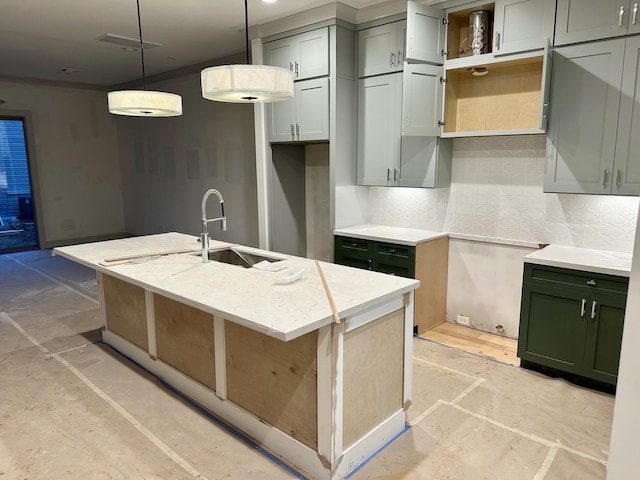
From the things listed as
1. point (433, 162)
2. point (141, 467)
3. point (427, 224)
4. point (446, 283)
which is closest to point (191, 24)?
point (433, 162)

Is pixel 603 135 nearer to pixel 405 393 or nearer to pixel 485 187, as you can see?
pixel 485 187

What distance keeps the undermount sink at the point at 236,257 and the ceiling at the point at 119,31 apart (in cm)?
215

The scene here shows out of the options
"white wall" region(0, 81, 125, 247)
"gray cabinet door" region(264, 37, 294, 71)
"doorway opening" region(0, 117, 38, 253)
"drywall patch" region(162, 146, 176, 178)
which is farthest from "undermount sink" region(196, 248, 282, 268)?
"doorway opening" region(0, 117, 38, 253)

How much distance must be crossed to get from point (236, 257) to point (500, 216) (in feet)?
7.32

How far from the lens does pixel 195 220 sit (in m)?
6.72

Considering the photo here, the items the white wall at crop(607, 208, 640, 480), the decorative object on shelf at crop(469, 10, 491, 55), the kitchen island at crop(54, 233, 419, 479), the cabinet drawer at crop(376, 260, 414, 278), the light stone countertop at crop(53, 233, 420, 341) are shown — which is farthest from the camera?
the cabinet drawer at crop(376, 260, 414, 278)

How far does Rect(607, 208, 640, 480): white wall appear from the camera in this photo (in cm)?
94

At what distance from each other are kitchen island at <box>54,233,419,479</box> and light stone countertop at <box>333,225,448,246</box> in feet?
3.60

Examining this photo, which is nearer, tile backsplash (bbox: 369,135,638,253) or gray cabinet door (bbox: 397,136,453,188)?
tile backsplash (bbox: 369,135,638,253)

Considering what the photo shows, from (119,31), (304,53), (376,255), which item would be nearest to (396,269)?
(376,255)

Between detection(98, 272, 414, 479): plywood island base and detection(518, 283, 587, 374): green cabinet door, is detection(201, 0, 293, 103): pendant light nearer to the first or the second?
detection(98, 272, 414, 479): plywood island base

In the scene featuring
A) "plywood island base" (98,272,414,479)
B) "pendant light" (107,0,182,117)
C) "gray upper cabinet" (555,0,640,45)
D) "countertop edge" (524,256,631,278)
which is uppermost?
"gray upper cabinet" (555,0,640,45)

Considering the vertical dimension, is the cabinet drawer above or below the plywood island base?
above

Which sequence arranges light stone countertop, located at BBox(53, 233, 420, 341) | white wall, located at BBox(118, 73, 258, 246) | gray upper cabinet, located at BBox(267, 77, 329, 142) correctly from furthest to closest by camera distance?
white wall, located at BBox(118, 73, 258, 246)
gray upper cabinet, located at BBox(267, 77, 329, 142)
light stone countertop, located at BBox(53, 233, 420, 341)
